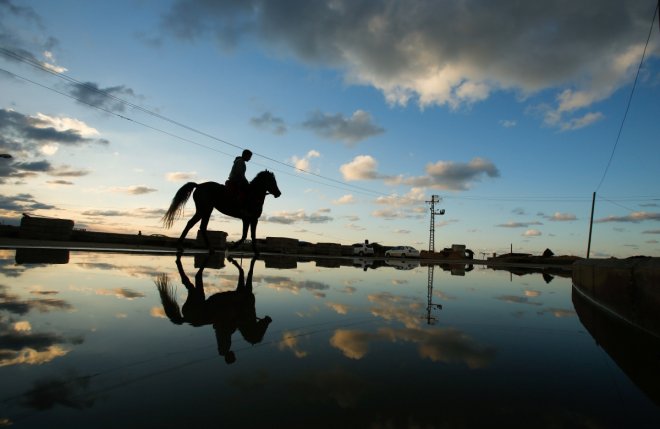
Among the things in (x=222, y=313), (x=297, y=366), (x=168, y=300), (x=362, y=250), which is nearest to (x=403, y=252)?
(x=362, y=250)

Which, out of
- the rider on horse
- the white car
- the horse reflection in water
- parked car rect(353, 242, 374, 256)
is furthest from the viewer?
the white car

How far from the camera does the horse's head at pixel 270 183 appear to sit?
12.0 m

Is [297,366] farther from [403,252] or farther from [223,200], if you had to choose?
[403,252]

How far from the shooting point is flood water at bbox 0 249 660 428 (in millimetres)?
1554

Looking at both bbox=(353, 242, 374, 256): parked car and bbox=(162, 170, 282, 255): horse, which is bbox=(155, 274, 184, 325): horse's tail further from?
bbox=(353, 242, 374, 256): parked car

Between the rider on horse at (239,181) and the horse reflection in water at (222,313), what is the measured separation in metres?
6.58

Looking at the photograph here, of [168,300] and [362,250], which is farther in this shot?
[362,250]

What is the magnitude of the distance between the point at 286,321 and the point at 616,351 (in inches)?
113

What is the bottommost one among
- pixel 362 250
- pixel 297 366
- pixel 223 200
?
pixel 297 366

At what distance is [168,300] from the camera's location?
12.9ft

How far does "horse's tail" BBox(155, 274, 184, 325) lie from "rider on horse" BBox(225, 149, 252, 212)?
5.77 m

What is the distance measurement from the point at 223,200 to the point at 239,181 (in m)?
0.81

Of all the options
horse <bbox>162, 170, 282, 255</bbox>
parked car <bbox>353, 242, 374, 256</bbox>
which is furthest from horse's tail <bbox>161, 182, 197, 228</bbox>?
parked car <bbox>353, 242, 374, 256</bbox>

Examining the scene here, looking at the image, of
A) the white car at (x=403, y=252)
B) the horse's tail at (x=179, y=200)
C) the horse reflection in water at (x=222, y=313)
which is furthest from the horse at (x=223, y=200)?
the white car at (x=403, y=252)
